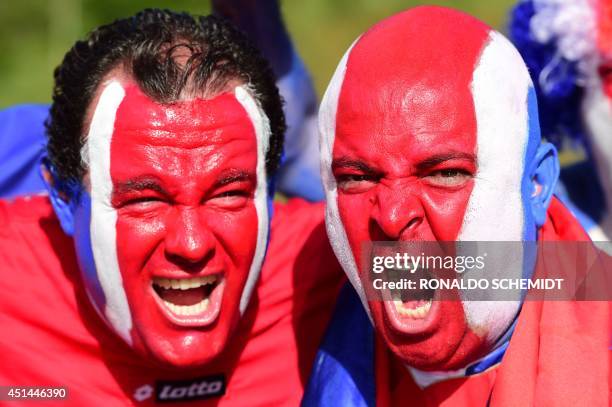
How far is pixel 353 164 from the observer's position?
8.91ft

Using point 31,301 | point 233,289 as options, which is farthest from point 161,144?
point 31,301

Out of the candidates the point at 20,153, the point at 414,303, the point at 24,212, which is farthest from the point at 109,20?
the point at 414,303

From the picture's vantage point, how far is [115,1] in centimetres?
968

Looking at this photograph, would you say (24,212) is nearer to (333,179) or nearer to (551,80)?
(333,179)

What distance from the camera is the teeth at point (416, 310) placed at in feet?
8.85

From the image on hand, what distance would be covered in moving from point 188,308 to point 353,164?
2.32 ft

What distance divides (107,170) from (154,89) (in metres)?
0.26

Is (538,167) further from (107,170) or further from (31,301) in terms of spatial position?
(31,301)

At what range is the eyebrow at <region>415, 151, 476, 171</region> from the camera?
261 cm

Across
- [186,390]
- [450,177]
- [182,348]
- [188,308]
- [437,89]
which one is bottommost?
[186,390]

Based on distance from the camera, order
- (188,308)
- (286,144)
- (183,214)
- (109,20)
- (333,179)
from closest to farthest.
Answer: (333,179), (183,214), (188,308), (286,144), (109,20)

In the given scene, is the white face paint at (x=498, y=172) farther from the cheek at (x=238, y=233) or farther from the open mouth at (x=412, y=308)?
the cheek at (x=238, y=233)

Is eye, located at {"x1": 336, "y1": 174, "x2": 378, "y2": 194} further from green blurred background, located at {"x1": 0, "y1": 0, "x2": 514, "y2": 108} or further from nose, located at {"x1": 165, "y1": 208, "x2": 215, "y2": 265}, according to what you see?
green blurred background, located at {"x1": 0, "y1": 0, "x2": 514, "y2": 108}

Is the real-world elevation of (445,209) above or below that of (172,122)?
below
